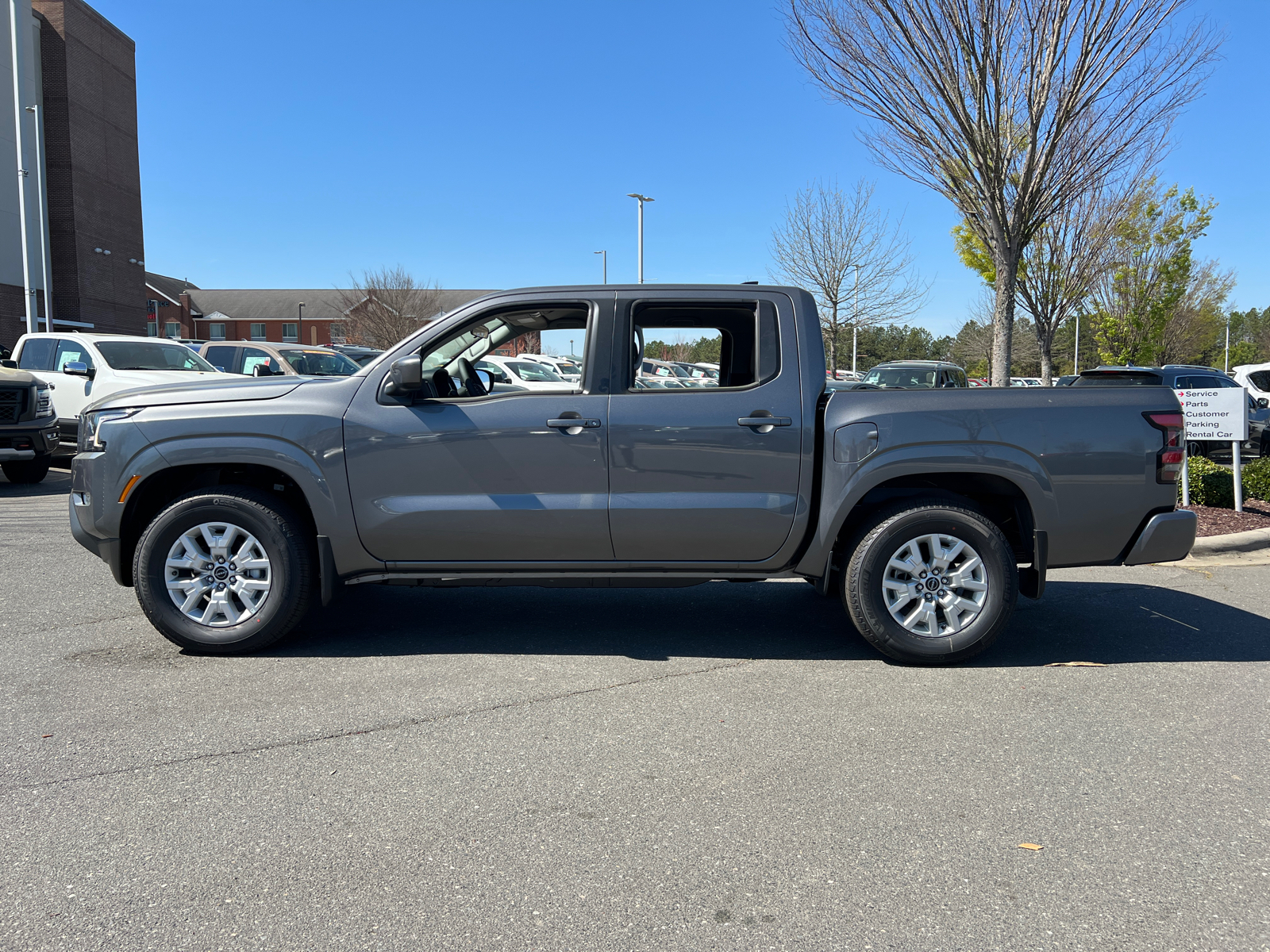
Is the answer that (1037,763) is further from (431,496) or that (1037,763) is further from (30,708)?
(30,708)

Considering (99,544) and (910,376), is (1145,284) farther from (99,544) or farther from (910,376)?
(99,544)

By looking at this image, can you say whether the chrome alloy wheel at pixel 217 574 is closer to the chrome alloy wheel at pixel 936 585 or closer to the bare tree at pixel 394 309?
the chrome alloy wheel at pixel 936 585

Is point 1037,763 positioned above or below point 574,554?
below

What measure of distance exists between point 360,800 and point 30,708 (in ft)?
6.30

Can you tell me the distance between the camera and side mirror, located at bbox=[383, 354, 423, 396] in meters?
4.75

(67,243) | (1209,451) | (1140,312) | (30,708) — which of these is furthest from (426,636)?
(67,243)

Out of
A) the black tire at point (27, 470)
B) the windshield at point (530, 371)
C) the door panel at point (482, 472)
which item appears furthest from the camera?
the windshield at point (530, 371)

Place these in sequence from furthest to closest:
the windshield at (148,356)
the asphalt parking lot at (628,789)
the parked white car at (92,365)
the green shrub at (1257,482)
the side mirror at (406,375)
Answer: the windshield at (148,356) < the parked white car at (92,365) < the green shrub at (1257,482) < the side mirror at (406,375) < the asphalt parking lot at (628,789)

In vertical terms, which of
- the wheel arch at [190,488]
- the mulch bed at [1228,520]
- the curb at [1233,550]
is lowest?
the curb at [1233,550]

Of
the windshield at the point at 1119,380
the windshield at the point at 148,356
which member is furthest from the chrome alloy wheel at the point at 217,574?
the windshield at the point at 148,356

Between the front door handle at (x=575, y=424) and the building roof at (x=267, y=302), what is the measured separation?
264ft

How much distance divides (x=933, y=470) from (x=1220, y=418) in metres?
5.93

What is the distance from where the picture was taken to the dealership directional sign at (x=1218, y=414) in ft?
29.3

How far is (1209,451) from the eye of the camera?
1712 cm
